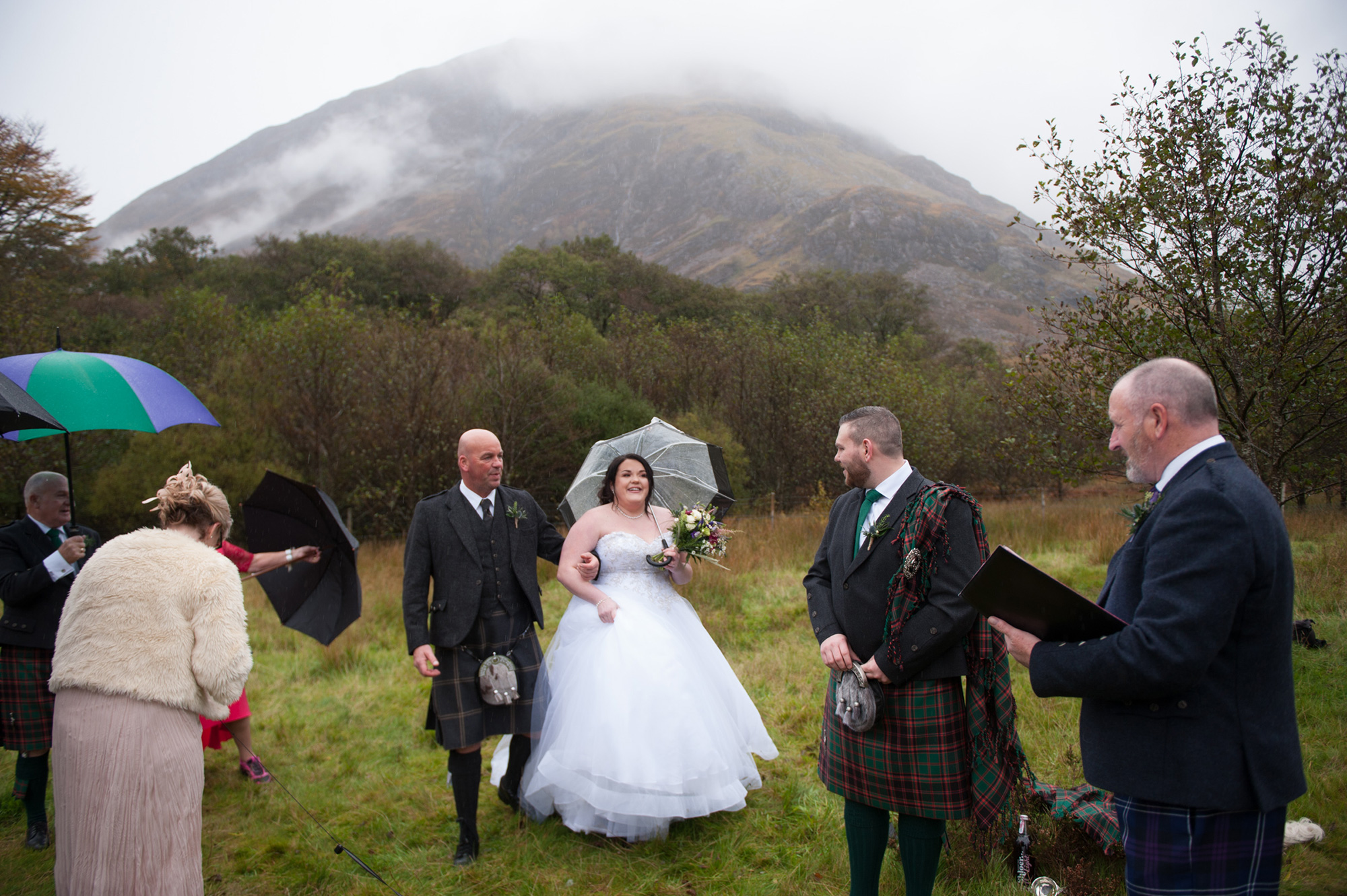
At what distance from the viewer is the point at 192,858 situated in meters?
3.13

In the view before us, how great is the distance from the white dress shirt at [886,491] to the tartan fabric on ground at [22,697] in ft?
15.2

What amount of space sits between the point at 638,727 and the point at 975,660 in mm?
1802

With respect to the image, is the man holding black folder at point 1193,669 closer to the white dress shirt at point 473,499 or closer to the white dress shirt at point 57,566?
the white dress shirt at point 473,499

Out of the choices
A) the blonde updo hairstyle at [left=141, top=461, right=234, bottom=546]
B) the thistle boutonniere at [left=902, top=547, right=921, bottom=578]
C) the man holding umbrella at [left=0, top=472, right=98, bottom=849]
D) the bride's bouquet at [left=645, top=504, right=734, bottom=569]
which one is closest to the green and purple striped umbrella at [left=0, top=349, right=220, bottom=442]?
the man holding umbrella at [left=0, top=472, right=98, bottom=849]

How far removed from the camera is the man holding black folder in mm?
2018

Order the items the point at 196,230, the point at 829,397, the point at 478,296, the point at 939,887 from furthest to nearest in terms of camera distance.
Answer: the point at 196,230 → the point at 478,296 → the point at 829,397 → the point at 939,887

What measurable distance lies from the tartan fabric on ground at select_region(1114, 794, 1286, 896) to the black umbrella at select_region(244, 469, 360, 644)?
4123 millimetres

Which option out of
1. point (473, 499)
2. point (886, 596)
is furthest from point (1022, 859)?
point (473, 499)

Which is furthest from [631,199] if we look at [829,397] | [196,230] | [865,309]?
[829,397]

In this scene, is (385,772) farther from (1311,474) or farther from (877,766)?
(1311,474)

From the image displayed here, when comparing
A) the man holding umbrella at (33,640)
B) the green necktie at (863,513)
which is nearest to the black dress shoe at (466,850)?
the man holding umbrella at (33,640)

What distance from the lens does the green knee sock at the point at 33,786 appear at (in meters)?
4.56

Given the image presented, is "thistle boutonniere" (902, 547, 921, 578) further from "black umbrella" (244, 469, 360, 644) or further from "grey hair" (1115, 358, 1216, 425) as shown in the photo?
"black umbrella" (244, 469, 360, 644)

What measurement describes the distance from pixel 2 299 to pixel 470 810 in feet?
58.0
